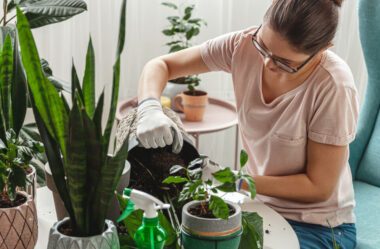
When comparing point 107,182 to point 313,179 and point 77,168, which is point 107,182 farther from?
point 313,179

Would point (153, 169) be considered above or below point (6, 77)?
below

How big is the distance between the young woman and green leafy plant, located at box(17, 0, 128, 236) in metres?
0.36

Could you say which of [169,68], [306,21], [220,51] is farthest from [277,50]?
[169,68]

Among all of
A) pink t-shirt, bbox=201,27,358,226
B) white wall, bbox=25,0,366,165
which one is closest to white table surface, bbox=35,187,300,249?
pink t-shirt, bbox=201,27,358,226

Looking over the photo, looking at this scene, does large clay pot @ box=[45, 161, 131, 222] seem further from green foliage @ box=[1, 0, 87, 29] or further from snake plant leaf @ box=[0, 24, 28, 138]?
green foliage @ box=[1, 0, 87, 29]

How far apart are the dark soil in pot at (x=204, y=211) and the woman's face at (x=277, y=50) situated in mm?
529

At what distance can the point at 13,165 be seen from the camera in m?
0.88

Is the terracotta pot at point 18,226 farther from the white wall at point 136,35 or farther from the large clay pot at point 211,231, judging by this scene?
the white wall at point 136,35

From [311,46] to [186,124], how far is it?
932 mm

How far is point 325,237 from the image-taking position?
137cm

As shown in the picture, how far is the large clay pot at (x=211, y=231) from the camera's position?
80 centimetres

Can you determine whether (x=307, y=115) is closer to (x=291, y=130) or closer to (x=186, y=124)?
(x=291, y=130)

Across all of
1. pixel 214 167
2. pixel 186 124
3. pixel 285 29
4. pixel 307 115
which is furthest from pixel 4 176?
pixel 186 124

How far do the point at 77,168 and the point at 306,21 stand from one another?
27.2 inches
